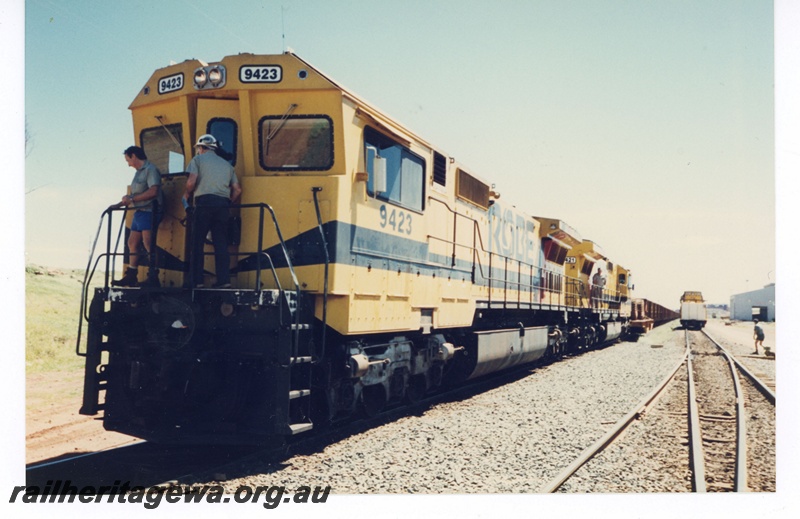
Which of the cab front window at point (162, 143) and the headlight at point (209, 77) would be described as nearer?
the headlight at point (209, 77)

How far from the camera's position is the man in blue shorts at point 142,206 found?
19.4ft

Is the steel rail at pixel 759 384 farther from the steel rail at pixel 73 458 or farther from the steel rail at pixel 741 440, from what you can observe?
the steel rail at pixel 73 458

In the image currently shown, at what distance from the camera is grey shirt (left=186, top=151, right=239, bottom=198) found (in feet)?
18.4

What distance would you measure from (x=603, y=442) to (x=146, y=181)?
5136mm

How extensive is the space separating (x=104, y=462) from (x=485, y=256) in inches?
246

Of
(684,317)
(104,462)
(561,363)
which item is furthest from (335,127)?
(684,317)

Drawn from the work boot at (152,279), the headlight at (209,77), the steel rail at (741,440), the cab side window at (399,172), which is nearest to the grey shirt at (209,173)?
the headlight at (209,77)

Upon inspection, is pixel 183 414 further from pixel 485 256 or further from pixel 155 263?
pixel 485 256

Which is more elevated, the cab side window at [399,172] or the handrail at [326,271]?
the cab side window at [399,172]

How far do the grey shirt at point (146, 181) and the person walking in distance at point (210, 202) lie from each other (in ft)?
1.60

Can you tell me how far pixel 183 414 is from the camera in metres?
5.35

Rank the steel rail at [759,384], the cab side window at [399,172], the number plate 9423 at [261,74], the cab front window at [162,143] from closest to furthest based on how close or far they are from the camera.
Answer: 1. the number plate 9423 at [261,74]
2. the cab front window at [162,143]
3. the cab side window at [399,172]
4. the steel rail at [759,384]

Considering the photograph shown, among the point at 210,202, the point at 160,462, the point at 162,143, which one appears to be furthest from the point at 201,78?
the point at 160,462

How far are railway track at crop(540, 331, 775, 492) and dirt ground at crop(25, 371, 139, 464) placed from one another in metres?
4.28
